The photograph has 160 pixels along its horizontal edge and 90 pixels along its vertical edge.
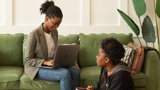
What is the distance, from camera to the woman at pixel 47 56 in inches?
110

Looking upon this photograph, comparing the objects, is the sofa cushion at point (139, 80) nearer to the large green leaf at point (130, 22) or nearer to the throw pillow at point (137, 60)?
the throw pillow at point (137, 60)

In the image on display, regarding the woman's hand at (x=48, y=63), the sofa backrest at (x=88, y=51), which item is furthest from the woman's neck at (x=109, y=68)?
the sofa backrest at (x=88, y=51)

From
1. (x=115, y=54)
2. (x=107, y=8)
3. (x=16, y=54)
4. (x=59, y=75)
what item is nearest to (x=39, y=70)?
(x=59, y=75)

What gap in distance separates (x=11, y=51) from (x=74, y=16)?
959 millimetres

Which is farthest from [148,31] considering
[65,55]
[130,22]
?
[65,55]

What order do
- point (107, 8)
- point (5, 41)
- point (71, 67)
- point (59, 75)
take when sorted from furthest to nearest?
point (107, 8) < point (5, 41) < point (71, 67) < point (59, 75)

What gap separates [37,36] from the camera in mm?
2887

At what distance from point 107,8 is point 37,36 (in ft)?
4.41

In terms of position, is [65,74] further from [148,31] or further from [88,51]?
[148,31]

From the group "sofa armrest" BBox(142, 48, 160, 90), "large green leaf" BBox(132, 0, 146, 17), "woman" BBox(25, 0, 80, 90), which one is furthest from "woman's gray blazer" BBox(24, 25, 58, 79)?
"large green leaf" BBox(132, 0, 146, 17)

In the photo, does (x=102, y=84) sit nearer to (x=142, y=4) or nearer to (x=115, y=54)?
(x=115, y=54)

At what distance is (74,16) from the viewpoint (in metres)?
3.86

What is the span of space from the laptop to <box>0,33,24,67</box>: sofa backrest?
0.83 metres

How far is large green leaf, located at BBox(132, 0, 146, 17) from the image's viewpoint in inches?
144
